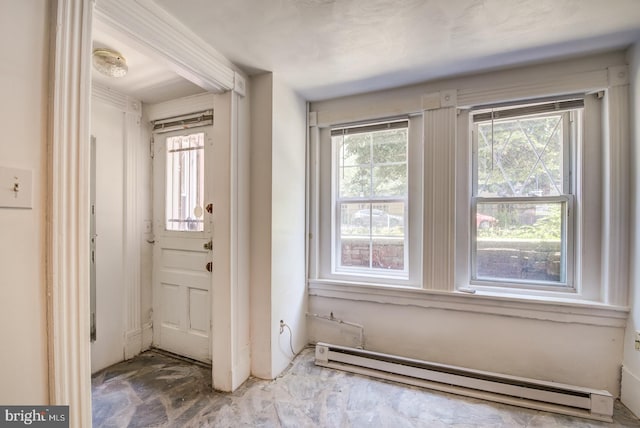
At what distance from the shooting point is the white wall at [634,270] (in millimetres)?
1712

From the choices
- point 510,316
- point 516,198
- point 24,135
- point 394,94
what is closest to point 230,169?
point 24,135

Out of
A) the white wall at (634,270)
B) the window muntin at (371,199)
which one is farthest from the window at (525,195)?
the window muntin at (371,199)

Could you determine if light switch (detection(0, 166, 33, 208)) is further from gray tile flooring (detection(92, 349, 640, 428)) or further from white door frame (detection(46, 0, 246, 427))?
gray tile flooring (detection(92, 349, 640, 428))

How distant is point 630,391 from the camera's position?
174cm

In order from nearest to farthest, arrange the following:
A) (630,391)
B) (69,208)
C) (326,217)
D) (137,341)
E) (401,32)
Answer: (69,208)
(401,32)
(630,391)
(137,341)
(326,217)

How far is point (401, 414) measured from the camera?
1735mm

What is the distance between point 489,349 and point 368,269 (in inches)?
41.7

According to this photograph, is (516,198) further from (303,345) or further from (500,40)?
(303,345)

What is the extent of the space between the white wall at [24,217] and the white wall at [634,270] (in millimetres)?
2991

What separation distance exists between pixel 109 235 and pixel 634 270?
3.71 m

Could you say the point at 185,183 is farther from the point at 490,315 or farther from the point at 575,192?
the point at 575,192

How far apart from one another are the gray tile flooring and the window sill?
0.56m

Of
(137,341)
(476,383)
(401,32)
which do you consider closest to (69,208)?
(401,32)

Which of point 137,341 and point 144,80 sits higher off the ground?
point 144,80
